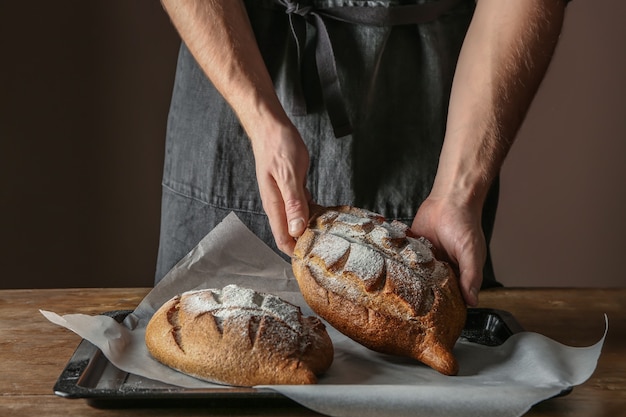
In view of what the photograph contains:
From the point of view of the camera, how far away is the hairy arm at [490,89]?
1318mm

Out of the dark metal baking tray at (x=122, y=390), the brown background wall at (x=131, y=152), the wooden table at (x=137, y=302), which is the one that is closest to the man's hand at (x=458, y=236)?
the wooden table at (x=137, y=302)

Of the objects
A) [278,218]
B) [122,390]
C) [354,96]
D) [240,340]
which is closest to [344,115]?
[354,96]

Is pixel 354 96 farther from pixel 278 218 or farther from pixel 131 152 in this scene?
pixel 131 152

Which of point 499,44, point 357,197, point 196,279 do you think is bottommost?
point 196,279

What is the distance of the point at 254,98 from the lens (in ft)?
4.33

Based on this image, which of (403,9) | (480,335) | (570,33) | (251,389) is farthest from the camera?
(570,33)

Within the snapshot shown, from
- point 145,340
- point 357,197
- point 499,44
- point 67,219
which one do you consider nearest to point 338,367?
point 145,340

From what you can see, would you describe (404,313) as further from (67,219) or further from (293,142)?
(67,219)

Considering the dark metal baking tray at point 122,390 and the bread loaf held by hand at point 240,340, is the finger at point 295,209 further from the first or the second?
the dark metal baking tray at point 122,390

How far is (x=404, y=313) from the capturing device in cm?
105

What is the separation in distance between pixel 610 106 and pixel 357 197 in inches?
55.6

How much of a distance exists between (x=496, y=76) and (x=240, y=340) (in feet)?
2.16

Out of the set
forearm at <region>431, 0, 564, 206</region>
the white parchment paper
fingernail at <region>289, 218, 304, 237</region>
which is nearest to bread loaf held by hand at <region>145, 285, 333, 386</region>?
the white parchment paper

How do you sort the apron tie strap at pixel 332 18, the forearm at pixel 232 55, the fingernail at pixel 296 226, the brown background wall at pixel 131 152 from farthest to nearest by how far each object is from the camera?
the brown background wall at pixel 131 152 → the apron tie strap at pixel 332 18 → the forearm at pixel 232 55 → the fingernail at pixel 296 226
